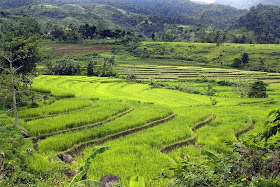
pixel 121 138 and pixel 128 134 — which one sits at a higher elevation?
pixel 121 138

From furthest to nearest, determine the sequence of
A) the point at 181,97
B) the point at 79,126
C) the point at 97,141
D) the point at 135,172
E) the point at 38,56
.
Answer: the point at 181,97, the point at 38,56, the point at 79,126, the point at 97,141, the point at 135,172

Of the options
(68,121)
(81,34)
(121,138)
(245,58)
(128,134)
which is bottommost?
(128,134)

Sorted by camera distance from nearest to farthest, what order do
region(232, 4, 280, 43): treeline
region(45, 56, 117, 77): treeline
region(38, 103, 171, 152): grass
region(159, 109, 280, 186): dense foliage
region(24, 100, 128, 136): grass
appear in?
region(159, 109, 280, 186): dense foliage → region(38, 103, 171, 152): grass → region(24, 100, 128, 136): grass → region(45, 56, 117, 77): treeline → region(232, 4, 280, 43): treeline

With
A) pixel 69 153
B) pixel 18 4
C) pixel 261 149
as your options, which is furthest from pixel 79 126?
pixel 18 4

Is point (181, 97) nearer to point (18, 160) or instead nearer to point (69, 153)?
point (69, 153)

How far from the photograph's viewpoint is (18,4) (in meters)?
184

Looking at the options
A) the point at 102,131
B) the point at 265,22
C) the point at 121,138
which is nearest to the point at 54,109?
the point at 102,131

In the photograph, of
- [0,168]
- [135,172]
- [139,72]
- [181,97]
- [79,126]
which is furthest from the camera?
[139,72]

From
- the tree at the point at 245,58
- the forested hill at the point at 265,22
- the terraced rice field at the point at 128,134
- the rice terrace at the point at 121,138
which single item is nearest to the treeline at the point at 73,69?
the rice terrace at the point at 121,138

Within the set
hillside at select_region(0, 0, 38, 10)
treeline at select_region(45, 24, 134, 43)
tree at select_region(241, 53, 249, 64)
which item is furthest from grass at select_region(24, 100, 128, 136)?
hillside at select_region(0, 0, 38, 10)

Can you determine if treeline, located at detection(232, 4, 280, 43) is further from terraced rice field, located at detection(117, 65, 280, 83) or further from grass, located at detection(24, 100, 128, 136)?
grass, located at detection(24, 100, 128, 136)

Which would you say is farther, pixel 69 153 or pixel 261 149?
pixel 69 153

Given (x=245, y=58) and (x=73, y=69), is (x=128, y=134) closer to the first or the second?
(x=73, y=69)

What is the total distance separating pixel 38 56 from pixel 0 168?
39.9 ft
